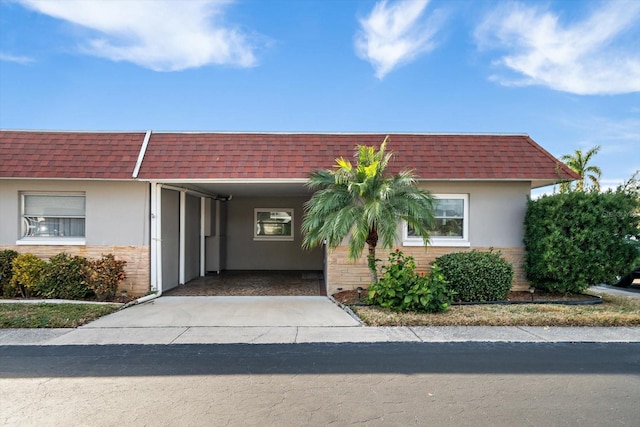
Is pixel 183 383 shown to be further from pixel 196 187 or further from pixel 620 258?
pixel 620 258

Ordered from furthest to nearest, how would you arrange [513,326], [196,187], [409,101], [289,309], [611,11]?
1. [409,101]
2. [196,187]
3. [611,11]
4. [289,309]
5. [513,326]

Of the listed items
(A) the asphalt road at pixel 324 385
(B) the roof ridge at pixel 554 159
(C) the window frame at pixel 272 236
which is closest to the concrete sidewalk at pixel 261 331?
(A) the asphalt road at pixel 324 385

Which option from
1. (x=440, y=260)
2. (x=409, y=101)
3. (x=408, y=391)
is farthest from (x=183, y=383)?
(x=409, y=101)

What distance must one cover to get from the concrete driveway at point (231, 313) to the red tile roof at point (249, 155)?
2.98 m

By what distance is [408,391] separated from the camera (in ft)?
13.7

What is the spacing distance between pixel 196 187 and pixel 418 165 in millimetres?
6522

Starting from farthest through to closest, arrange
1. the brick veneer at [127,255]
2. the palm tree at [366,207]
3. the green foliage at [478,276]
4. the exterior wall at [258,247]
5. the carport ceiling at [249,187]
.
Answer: the exterior wall at [258,247] < the carport ceiling at [249,187] < the brick veneer at [127,255] < the green foliage at [478,276] < the palm tree at [366,207]

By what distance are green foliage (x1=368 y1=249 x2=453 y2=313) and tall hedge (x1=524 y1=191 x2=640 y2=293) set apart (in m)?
2.87

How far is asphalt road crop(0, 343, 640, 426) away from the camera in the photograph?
361 centimetres

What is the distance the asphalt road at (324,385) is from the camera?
142 inches

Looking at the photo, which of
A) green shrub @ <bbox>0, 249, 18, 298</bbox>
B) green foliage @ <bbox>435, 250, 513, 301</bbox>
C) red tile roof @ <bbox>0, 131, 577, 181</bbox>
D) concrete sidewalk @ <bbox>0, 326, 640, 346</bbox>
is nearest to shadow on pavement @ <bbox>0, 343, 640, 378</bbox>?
concrete sidewalk @ <bbox>0, 326, 640, 346</bbox>

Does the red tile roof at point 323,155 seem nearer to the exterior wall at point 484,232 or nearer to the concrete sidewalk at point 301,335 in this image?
the exterior wall at point 484,232

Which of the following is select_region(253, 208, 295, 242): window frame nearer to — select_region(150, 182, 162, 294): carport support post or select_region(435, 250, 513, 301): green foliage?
select_region(150, 182, 162, 294): carport support post

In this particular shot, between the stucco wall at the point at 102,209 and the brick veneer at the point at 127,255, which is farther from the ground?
the stucco wall at the point at 102,209
